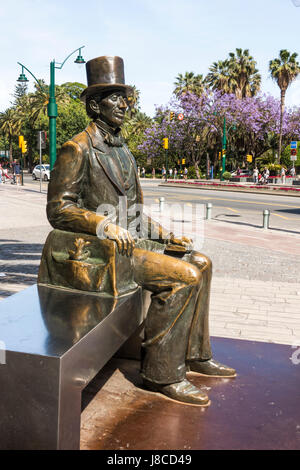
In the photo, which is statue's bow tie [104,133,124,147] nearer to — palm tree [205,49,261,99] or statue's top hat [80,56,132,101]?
statue's top hat [80,56,132,101]

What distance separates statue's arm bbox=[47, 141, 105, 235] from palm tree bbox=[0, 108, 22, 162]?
5561 centimetres

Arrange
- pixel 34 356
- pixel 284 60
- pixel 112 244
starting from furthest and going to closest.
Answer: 1. pixel 284 60
2. pixel 112 244
3. pixel 34 356

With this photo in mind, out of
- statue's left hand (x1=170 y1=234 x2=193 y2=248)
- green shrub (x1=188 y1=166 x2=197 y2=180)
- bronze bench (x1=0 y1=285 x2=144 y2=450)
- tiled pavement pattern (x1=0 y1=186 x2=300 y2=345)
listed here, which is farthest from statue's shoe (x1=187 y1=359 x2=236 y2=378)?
green shrub (x1=188 y1=166 x2=197 y2=180)

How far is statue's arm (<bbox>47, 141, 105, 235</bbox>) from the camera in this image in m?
2.88

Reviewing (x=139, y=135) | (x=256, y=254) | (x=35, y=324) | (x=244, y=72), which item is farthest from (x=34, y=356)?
(x=139, y=135)

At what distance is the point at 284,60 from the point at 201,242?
1577 inches

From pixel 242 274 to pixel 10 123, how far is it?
58.5 m

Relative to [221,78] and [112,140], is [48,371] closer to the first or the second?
[112,140]

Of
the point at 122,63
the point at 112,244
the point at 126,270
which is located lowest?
the point at 126,270

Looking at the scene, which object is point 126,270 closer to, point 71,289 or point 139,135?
point 71,289

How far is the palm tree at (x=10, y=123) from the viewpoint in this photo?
56.7 m

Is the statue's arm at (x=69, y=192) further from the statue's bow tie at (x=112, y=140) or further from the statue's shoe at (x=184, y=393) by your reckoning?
the statue's shoe at (x=184, y=393)

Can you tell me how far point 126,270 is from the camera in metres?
2.94

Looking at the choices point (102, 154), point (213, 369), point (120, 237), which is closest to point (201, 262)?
point (120, 237)
